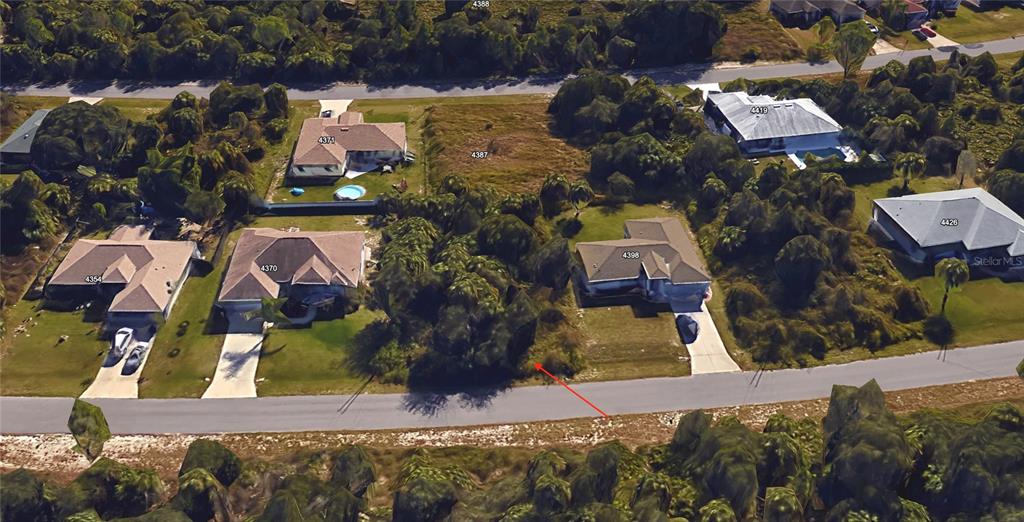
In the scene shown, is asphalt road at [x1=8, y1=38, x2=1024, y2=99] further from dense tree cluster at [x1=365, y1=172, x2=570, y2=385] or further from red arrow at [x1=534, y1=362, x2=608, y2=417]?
red arrow at [x1=534, y1=362, x2=608, y2=417]

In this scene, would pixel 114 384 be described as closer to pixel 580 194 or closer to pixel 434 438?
pixel 434 438

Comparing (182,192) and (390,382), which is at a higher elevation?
(182,192)

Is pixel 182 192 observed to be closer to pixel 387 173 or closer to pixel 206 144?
pixel 206 144

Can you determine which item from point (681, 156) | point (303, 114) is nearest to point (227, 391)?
point (303, 114)

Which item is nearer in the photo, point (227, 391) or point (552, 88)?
point (227, 391)

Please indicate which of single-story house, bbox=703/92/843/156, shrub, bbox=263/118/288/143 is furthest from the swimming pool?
single-story house, bbox=703/92/843/156

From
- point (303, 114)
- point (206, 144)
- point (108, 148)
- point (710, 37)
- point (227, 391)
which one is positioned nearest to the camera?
point (227, 391)

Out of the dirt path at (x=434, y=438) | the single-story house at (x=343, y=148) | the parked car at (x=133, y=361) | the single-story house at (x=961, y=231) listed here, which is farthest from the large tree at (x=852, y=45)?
the parked car at (x=133, y=361)

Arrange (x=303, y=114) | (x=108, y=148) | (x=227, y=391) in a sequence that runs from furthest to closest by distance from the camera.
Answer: (x=303, y=114) → (x=108, y=148) → (x=227, y=391)
